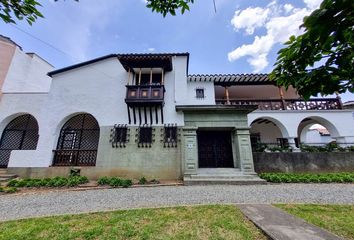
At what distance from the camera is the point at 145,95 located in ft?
32.9

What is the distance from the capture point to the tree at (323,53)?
1.34 m

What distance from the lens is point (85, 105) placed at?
A: 10.6 m

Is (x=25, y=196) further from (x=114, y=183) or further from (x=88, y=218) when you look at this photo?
(x=88, y=218)

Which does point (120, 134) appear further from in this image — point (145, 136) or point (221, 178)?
point (221, 178)

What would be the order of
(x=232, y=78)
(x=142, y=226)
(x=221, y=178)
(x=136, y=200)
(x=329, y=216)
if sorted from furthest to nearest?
(x=232, y=78)
(x=221, y=178)
(x=136, y=200)
(x=329, y=216)
(x=142, y=226)

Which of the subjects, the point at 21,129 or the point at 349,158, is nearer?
the point at 349,158

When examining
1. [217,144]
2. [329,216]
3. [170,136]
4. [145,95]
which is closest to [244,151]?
[217,144]

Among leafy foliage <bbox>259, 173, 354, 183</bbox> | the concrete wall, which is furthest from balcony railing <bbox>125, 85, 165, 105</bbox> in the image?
the concrete wall

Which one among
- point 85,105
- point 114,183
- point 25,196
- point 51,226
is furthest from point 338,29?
point 85,105

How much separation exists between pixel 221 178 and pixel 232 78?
7403 millimetres

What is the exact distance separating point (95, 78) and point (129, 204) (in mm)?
9059

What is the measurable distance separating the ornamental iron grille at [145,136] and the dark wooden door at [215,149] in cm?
313

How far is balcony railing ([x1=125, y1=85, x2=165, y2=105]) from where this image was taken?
386 inches

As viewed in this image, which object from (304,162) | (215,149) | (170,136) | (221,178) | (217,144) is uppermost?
(170,136)
